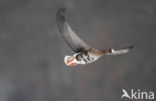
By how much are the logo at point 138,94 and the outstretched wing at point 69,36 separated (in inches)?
64.5

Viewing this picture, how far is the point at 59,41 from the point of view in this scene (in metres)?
4.33

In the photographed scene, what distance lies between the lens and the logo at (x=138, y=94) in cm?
412

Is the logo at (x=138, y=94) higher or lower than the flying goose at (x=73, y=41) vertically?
lower

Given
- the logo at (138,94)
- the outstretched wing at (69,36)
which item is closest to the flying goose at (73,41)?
Result: the outstretched wing at (69,36)

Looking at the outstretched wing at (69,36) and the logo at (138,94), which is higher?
the outstretched wing at (69,36)

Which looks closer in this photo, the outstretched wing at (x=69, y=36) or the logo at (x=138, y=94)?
the outstretched wing at (x=69, y=36)

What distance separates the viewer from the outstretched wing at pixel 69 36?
2718mm

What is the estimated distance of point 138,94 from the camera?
4152mm

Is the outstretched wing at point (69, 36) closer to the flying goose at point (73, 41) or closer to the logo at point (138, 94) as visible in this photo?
the flying goose at point (73, 41)

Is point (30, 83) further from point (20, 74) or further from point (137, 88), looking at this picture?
point (137, 88)

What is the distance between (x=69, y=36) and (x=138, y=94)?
5.97 feet

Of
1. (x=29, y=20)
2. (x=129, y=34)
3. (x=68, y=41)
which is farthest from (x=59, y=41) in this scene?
(x=68, y=41)

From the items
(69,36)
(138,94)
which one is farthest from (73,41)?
(138,94)

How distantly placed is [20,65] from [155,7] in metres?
2.10
